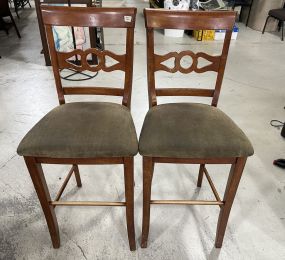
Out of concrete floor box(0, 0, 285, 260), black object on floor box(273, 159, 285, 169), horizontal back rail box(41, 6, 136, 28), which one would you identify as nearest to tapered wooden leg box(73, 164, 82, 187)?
concrete floor box(0, 0, 285, 260)

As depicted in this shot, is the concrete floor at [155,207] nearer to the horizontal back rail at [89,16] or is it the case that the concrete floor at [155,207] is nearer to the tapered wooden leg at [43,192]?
the tapered wooden leg at [43,192]

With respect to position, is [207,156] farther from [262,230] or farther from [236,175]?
[262,230]

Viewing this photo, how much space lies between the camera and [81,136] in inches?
41.2

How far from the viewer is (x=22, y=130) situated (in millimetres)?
2166

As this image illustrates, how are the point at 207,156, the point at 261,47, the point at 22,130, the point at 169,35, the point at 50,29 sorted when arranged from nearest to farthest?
the point at 207,156, the point at 50,29, the point at 22,130, the point at 261,47, the point at 169,35

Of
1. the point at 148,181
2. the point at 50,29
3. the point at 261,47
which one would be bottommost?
the point at 261,47

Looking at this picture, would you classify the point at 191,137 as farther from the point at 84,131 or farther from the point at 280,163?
the point at 280,163

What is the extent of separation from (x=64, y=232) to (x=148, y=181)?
61 centimetres

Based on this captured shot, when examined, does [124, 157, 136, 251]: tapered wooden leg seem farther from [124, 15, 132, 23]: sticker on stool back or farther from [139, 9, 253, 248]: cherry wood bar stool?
[124, 15, 132, 23]: sticker on stool back

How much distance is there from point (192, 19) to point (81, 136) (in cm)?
72

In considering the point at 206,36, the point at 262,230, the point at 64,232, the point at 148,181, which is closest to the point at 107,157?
the point at 148,181

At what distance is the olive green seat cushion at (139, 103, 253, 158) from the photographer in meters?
1.02

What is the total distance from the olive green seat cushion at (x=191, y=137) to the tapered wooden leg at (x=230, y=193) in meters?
0.07

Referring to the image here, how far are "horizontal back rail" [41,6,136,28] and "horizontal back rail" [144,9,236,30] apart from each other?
90 millimetres
